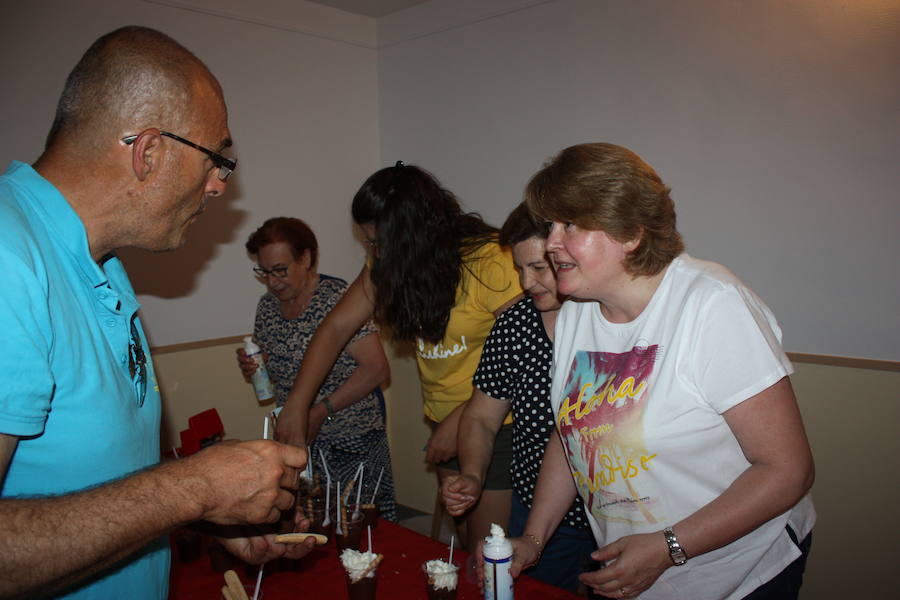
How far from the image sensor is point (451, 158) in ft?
13.3

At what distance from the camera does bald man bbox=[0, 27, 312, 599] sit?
0.85 metres

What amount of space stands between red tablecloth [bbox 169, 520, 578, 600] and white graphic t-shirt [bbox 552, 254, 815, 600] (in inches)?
11.6

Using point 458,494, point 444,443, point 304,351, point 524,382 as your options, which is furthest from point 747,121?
point 304,351

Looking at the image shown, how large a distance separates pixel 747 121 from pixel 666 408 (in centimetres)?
196

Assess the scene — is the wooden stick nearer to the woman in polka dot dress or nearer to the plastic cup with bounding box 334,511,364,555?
the plastic cup with bounding box 334,511,364,555

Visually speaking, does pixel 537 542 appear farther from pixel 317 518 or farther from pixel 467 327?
pixel 467 327

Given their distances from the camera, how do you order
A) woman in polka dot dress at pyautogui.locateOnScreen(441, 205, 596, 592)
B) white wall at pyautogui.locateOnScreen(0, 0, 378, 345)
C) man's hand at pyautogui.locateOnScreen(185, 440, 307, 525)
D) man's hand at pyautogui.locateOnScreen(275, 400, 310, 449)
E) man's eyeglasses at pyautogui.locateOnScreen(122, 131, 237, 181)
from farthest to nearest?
white wall at pyautogui.locateOnScreen(0, 0, 378, 345) < man's hand at pyautogui.locateOnScreen(275, 400, 310, 449) < woman in polka dot dress at pyautogui.locateOnScreen(441, 205, 596, 592) < man's eyeglasses at pyautogui.locateOnScreen(122, 131, 237, 181) < man's hand at pyautogui.locateOnScreen(185, 440, 307, 525)

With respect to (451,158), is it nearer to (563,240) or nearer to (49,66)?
(49,66)

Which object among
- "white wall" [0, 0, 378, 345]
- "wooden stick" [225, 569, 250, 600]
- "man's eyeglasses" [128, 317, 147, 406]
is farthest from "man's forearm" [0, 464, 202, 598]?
"white wall" [0, 0, 378, 345]

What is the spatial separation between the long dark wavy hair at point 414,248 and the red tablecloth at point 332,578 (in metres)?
0.85

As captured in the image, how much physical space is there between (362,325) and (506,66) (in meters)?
1.88

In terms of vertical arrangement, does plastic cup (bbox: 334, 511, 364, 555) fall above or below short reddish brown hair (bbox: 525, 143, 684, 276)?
below

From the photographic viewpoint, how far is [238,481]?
0.99 m

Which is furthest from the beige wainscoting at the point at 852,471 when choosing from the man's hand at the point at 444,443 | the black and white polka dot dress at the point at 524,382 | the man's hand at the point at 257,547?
the man's hand at the point at 257,547
